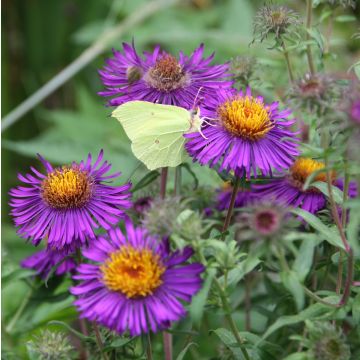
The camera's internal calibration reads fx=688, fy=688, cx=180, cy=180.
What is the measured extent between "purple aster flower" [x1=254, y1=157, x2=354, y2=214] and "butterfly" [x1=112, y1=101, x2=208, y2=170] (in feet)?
0.52

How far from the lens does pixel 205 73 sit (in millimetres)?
1121

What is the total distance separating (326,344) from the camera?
0.82 metres

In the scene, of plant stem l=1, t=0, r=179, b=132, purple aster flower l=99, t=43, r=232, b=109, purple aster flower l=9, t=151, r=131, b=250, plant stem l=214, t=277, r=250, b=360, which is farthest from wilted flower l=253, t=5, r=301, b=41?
plant stem l=1, t=0, r=179, b=132

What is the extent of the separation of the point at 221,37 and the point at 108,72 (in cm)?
108

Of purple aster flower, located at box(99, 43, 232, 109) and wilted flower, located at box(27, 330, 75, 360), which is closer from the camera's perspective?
wilted flower, located at box(27, 330, 75, 360)

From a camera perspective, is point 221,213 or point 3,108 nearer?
point 221,213

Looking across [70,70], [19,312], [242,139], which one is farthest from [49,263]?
[70,70]

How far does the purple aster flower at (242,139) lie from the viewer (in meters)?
0.95

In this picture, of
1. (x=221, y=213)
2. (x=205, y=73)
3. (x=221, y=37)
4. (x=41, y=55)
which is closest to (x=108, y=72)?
(x=205, y=73)

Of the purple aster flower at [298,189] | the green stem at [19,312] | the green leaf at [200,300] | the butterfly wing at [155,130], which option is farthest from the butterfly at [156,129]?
the green stem at [19,312]

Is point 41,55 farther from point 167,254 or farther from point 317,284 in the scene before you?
point 167,254

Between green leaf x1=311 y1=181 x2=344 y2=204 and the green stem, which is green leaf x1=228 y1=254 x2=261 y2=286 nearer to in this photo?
green leaf x1=311 y1=181 x2=344 y2=204

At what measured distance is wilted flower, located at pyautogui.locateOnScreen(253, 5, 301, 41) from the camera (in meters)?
1.05

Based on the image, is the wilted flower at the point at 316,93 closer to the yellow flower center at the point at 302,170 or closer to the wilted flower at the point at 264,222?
the wilted flower at the point at 264,222
